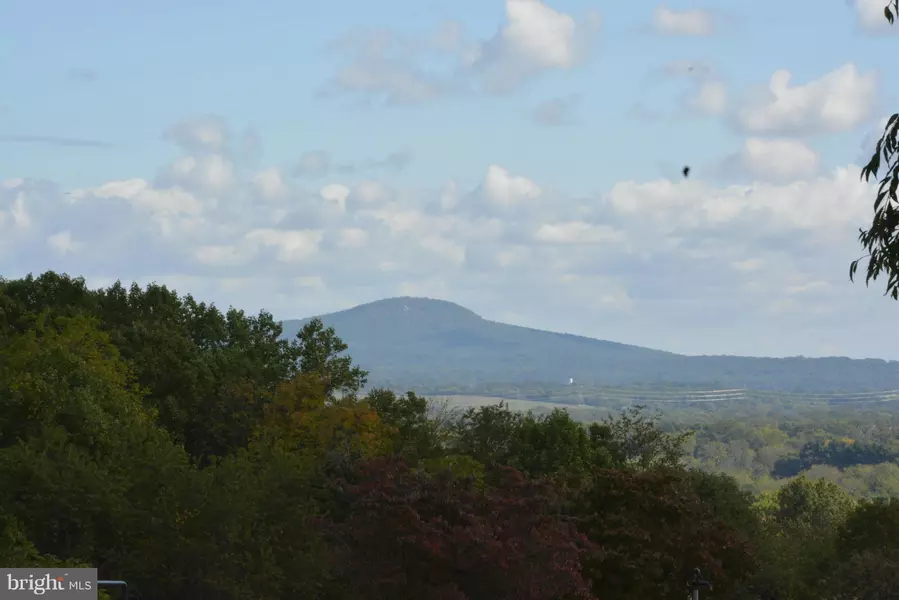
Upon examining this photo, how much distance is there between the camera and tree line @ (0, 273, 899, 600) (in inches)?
1395

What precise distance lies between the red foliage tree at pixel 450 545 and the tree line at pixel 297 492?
0.06 meters

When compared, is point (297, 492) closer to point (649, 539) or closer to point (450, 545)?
point (450, 545)

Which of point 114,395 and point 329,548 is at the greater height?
point 114,395

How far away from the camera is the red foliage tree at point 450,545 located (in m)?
34.4

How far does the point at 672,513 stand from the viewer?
45.7m

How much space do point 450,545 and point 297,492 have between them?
353 inches

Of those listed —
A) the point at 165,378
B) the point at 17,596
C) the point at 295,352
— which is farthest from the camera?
the point at 295,352

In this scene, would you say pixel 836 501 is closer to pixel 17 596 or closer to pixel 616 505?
pixel 616 505

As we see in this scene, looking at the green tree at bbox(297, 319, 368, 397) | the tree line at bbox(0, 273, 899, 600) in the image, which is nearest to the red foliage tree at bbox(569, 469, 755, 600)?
the tree line at bbox(0, 273, 899, 600)

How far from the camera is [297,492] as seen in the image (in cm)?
4200

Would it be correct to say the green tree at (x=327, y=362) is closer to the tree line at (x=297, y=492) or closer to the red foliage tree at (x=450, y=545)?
the tree line at (x=297, y=492)

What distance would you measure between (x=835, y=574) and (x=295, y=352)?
102ft

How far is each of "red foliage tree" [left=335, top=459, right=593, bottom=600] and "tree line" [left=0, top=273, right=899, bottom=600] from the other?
6 centimetres

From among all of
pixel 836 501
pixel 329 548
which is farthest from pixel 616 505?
pixel 836 501
